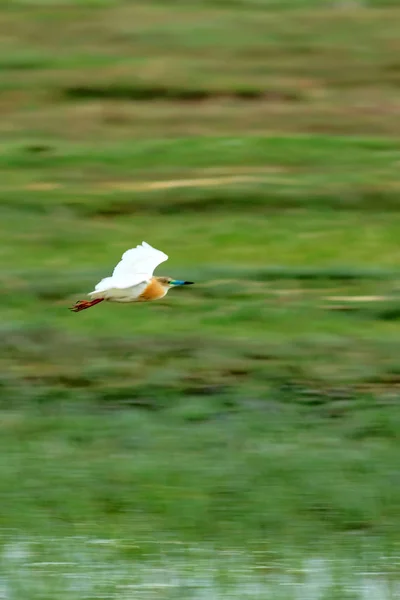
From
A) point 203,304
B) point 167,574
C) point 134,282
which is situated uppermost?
point 134,282

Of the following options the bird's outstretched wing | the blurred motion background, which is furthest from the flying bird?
the blurred motion background

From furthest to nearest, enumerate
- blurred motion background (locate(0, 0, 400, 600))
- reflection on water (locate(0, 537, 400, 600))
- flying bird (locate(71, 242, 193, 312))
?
blurred motion background (locate(0, 0, 400, 600))
flying bird (locate(71, 242, 193, 312))
reflection on water (locate(0, 537, 400, 600))

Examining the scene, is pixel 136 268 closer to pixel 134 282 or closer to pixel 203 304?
pixel 134 282

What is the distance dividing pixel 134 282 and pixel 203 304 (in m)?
3.94

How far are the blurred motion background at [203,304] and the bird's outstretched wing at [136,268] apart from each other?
1130 millimetres

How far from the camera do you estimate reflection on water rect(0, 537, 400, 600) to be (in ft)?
18.6

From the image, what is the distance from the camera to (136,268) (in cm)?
624

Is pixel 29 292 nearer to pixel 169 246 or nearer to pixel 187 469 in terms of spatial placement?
pixel 169 246

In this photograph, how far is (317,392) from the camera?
329 inches

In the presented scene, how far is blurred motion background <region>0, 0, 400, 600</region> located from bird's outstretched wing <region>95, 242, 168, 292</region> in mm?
1130

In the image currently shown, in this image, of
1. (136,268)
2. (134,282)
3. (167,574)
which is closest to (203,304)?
(136,268)

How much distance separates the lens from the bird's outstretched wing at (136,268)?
6.11 m

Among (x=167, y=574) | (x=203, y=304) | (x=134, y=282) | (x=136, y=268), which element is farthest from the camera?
(x=203, y=304)

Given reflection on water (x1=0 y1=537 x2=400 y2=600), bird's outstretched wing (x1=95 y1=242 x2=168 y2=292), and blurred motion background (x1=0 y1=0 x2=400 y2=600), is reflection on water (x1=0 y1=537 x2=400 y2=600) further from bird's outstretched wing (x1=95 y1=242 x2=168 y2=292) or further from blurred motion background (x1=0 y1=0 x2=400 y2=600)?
bird's outstretched wing (x1=95 y1=242 x2=168 y2=292)
